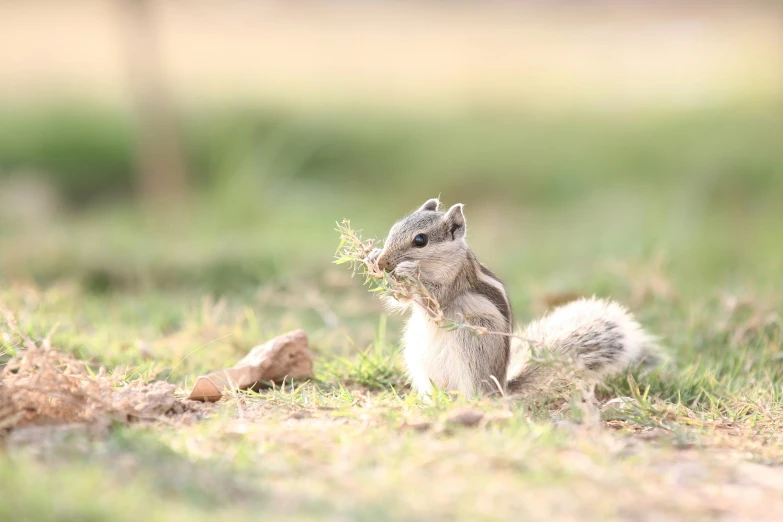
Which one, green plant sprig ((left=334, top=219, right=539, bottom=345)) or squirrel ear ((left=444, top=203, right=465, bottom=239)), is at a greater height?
squirrel ear ((left=444, top=203, right=465, bottom=239))

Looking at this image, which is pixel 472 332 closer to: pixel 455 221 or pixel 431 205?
pixel 455 221

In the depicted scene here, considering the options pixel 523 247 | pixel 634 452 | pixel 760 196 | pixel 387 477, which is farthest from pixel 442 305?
pixel 760 196

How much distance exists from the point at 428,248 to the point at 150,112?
6.44 m

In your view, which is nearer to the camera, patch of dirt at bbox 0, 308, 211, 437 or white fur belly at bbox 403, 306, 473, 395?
patch of dirt at bbox 0, 308, 211, 437

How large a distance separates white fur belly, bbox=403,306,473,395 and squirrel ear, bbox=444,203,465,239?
1.29ft

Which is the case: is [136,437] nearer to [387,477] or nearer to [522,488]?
[387,477]

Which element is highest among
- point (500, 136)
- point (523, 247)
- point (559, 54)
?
point (559, 54)

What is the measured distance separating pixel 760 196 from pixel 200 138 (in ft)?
20.3

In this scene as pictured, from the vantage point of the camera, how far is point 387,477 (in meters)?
2.69

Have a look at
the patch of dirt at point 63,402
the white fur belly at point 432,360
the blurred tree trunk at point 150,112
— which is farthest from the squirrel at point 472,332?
the blurred tree trunk at point 150,112

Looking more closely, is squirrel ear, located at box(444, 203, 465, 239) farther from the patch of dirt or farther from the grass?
the patch of dirt

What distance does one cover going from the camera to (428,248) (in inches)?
161

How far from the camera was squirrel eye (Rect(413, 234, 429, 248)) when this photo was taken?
161 inches

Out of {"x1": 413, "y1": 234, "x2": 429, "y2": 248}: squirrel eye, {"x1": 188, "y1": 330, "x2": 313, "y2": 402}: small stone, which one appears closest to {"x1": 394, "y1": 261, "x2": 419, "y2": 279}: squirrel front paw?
{"x1": 413, "y1": 234, "x2": 429, "y2": 248}: squirrel eye
